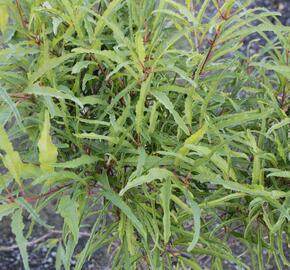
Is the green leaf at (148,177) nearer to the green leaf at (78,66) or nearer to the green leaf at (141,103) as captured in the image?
the green leaf at (141,103)

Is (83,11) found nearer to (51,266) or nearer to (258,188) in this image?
(258,188)

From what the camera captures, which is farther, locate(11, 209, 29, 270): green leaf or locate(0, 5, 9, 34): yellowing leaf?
locate(0, 5, 9, 34): yellowing leaf

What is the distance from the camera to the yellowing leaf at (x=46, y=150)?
0.66m

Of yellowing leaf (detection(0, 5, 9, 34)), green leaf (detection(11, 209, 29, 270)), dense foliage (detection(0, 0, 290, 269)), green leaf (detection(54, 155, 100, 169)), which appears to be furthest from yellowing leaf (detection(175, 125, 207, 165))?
yellowing leaf (detection(0, 5, 9, 34))

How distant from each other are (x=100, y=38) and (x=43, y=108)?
159mm

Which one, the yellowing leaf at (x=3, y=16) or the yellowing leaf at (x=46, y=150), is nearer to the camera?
the yellowing leaf at (x=46, y=150)

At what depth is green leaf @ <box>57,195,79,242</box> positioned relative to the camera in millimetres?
699

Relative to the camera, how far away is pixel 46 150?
683mm

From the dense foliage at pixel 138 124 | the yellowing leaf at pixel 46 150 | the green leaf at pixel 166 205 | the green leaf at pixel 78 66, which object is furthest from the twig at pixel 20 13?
the green leaf at pixel 166 205

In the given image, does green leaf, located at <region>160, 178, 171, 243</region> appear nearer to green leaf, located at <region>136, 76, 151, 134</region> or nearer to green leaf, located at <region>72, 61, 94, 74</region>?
green leaf, located at <region>136, 76, 151, 134</region>

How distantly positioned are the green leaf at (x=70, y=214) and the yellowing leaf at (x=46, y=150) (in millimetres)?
53

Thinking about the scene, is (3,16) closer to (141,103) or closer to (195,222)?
(141,103)

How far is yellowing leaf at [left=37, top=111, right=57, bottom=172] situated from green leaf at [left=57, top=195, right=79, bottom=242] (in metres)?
0.05

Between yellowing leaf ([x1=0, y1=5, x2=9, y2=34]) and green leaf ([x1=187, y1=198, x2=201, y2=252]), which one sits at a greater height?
yellowing leaf ([x1=0, y1=5, x2=9, y2=34])
